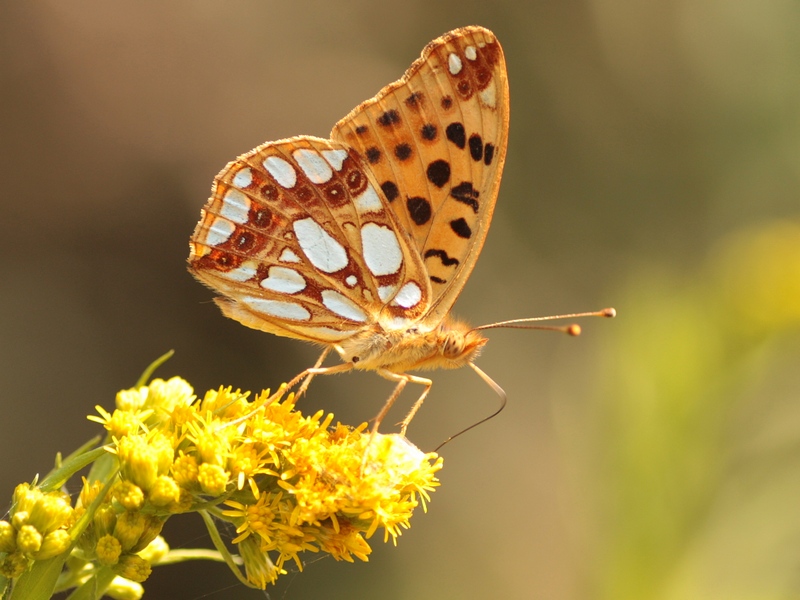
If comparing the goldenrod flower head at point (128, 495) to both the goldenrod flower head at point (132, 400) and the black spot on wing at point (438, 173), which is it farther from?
the black spot on wing at point (438, 173)

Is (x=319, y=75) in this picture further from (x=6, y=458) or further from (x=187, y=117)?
(x=6, y=458)

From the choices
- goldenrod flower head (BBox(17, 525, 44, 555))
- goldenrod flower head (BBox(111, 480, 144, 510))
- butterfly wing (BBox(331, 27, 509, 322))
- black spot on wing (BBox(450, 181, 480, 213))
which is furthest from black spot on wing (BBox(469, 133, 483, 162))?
goldenrod flower head (BBox(17, 525, 44, 555))

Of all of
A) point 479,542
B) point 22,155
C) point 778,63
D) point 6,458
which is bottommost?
point 479,542

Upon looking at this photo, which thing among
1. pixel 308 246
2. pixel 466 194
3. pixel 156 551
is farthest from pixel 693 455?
pixel 156 551

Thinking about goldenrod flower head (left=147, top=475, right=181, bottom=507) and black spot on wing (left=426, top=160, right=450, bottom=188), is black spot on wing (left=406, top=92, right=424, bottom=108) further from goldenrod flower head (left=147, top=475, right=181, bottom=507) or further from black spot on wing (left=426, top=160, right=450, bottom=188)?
goldenrod flower head (left=147, top=475, right=181, bottom=507)

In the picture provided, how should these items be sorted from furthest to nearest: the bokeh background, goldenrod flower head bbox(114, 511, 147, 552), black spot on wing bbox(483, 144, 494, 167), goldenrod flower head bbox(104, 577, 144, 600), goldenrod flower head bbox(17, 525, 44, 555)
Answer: the bokeh background
black spot on wing bbox(483, 144, 494, 167)
goldenrod flower head bbox(104, 577, 144, 600)
goldenrod flower head bbox(114, 511, 147, 552)
goldenrod flower head bbox(17, 525, 44, 555)

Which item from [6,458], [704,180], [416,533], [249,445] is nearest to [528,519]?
[416,533]

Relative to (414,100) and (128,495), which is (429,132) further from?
(128,495)
